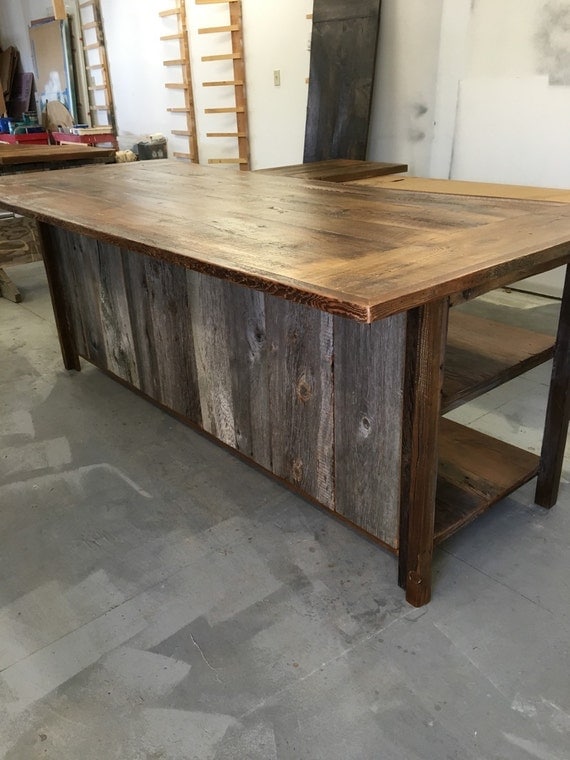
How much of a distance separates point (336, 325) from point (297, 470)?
47 cm

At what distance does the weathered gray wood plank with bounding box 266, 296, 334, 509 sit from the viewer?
1.45m

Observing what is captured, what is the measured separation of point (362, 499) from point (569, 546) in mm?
562

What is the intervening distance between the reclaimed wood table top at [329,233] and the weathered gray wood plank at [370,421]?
18cm

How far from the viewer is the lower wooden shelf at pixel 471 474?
148 centimetres

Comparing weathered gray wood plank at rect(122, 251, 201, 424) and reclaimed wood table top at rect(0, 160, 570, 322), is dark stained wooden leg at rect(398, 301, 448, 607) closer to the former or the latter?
reclaimed wood table top at rect(0, 160, 570, 322)

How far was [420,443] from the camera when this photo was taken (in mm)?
1235

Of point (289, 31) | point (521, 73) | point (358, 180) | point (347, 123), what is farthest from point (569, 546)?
point (289, 31)

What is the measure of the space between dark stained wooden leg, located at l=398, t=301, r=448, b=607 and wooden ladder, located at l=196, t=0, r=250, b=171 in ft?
15.4

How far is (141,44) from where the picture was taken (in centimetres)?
631

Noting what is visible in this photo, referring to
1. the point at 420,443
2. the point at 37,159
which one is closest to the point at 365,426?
the point at 420,443

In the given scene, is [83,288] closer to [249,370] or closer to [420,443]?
[249,370]

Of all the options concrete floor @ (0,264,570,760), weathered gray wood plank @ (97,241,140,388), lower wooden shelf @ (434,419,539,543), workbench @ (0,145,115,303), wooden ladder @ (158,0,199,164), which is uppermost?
wooden ladder @ (158,0,199,164)

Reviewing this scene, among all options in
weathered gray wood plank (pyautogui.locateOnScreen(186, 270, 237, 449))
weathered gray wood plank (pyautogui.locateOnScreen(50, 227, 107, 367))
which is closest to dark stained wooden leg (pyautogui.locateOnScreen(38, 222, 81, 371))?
weathered gray wood plank (pyautogui.locateOnScreen(50, 227, 107, 367))

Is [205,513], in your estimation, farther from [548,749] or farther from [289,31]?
[289,31]
